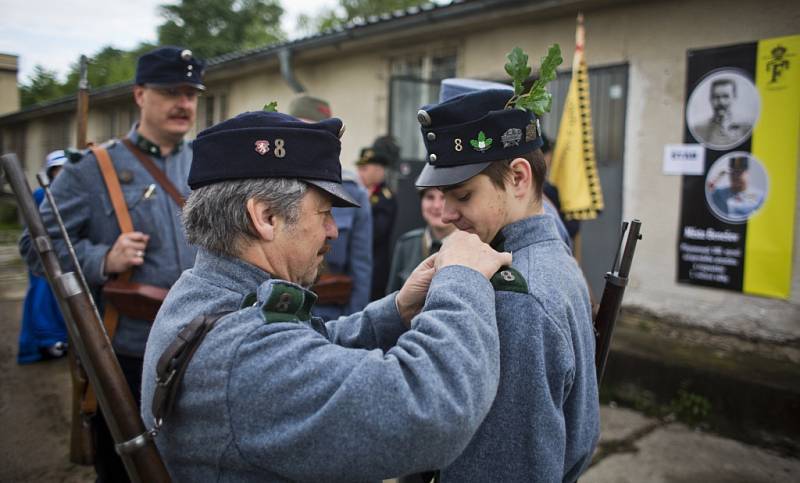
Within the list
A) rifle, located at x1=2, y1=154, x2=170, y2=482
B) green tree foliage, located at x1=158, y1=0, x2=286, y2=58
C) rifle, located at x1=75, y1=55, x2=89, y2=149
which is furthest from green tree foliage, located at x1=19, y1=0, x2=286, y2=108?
rifle, located at x1=2, y1=154, x2=170, y2=482

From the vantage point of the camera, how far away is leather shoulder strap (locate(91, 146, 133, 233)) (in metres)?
2.49

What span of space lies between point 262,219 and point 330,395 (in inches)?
17.0

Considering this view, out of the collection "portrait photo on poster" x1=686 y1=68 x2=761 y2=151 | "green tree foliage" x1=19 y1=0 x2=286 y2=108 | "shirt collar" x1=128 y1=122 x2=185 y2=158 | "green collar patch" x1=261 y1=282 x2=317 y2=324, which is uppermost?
"green tree foliage" x1=19 y1=0 x2=286 y2=108

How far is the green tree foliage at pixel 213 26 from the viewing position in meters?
28.5

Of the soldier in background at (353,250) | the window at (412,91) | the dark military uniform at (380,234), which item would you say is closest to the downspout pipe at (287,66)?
the window at (412,91)

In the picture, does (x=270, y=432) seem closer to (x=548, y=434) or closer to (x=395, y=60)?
(x=548, y=434)

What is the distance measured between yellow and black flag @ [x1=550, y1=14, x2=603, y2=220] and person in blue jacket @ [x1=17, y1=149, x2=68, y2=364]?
462cm

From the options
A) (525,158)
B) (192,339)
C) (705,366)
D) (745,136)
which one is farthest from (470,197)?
(745,136)

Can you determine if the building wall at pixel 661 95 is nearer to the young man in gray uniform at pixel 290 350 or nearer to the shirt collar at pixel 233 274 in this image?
the young man in gray uniform at pixel 290 350

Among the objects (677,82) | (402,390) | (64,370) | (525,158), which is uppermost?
(677,82)

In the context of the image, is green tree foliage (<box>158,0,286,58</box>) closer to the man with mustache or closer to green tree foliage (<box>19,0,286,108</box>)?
green tree foliage (<box>19,0,286,108</box>)

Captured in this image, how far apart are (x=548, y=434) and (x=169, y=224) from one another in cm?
195

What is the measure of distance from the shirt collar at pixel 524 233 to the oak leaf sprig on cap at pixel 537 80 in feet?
0.94

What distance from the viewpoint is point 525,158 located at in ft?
4.95
